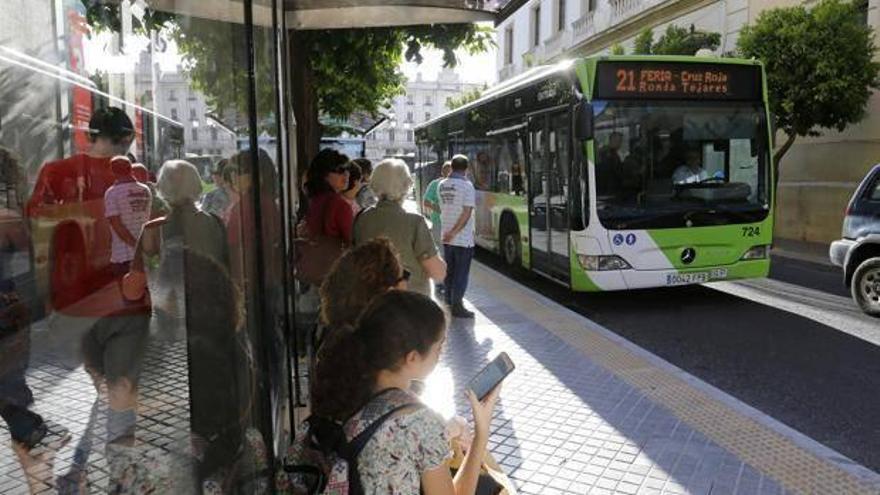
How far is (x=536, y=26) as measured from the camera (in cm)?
3512

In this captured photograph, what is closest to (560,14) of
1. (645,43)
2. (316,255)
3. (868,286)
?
(645,43)

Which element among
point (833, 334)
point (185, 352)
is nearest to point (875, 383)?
point (833, 334)

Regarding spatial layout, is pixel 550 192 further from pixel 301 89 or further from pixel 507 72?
pixel 507 72

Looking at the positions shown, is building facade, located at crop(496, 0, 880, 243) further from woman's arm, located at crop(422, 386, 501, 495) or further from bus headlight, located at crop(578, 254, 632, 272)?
woman's arm, located at crop(422, 386, 501, 495)

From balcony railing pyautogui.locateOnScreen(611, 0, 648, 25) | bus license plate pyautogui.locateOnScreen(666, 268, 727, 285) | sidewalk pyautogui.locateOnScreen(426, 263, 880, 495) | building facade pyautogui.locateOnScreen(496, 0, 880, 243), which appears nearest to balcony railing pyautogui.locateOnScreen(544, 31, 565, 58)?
building facade pyautogui.locateOnScreen(496, 0, 880, 243)

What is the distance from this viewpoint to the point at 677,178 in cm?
828

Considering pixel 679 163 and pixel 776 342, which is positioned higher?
pixel 679 163

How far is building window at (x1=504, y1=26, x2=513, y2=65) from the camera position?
129 ft

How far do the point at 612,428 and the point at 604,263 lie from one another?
12.3ft

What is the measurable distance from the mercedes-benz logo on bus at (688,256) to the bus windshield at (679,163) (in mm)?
301

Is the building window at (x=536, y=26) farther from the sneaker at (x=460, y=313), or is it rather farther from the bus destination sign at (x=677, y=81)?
the sneaker at (x=460, y=313)

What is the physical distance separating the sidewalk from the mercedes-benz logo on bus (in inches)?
80.6

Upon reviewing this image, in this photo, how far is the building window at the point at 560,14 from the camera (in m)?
31.6

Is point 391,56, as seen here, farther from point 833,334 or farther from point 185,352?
point 185,352
